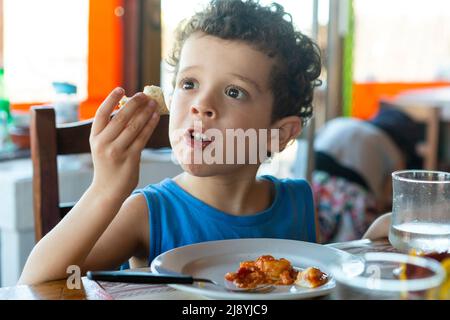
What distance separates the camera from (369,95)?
14.7 ft

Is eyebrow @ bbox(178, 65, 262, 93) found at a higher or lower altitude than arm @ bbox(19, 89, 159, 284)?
higher

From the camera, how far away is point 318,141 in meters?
3.15

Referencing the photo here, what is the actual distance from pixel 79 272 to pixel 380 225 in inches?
20.4

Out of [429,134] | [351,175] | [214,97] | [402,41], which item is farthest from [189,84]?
[402,41]

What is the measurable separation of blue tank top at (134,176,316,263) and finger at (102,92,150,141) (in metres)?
0.22

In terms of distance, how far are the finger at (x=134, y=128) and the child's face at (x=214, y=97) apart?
0.10m

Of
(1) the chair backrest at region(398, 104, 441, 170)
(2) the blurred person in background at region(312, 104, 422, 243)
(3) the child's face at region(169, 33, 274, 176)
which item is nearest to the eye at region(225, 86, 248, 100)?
(3) the child's face at region(169, 33, 274, 176)

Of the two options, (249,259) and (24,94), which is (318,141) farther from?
(249,259)

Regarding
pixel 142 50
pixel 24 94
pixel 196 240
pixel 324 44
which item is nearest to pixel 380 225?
pixel 196 240

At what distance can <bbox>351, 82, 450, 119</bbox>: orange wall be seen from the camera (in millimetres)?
4449

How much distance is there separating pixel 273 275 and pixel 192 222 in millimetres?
315

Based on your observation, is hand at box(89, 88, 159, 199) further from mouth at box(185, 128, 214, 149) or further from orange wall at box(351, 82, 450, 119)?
orange wall at box(351, 82, 450, 119)

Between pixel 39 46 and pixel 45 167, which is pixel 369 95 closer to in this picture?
pixel 39 46

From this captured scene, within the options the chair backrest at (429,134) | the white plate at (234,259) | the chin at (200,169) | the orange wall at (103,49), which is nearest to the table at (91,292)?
the white plate at (234,259)
